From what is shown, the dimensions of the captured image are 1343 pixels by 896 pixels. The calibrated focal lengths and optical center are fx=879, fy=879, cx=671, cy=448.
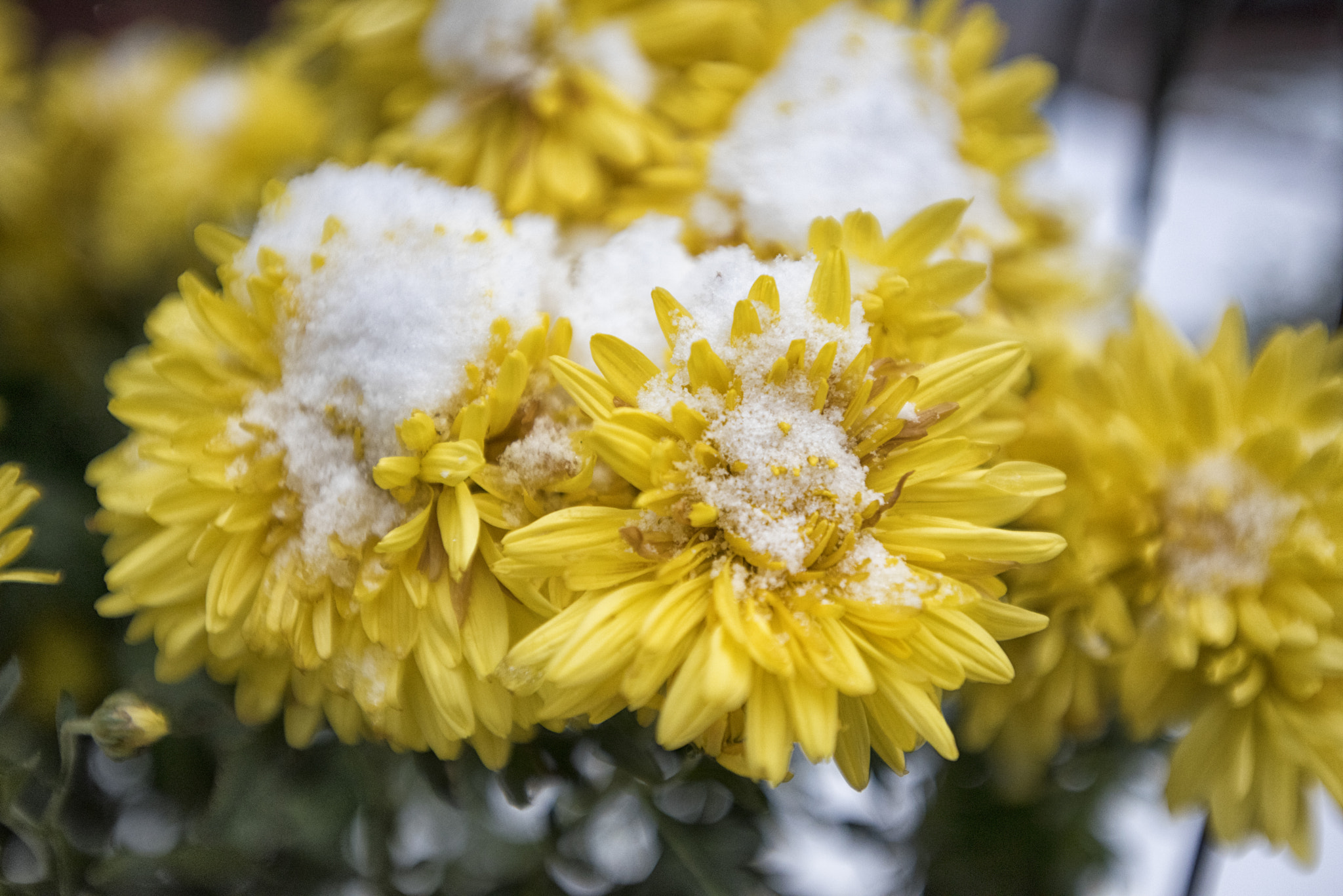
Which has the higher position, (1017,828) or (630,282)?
(630,282)

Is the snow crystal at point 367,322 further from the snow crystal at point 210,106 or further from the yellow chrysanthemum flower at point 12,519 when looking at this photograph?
the snow crystal at point 210,106

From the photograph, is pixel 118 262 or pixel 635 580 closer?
pixel 635 580

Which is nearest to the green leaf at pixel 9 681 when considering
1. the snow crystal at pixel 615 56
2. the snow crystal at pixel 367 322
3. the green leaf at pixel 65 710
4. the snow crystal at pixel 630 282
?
the green leaf at pixel 65 710

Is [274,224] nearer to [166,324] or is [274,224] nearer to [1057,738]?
[166,324]

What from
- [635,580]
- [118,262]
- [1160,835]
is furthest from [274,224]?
[1160,835]

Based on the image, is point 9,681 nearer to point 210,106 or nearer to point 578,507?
point 578,507

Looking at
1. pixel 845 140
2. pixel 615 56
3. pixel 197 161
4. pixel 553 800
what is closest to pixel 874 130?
pixel 845 140
